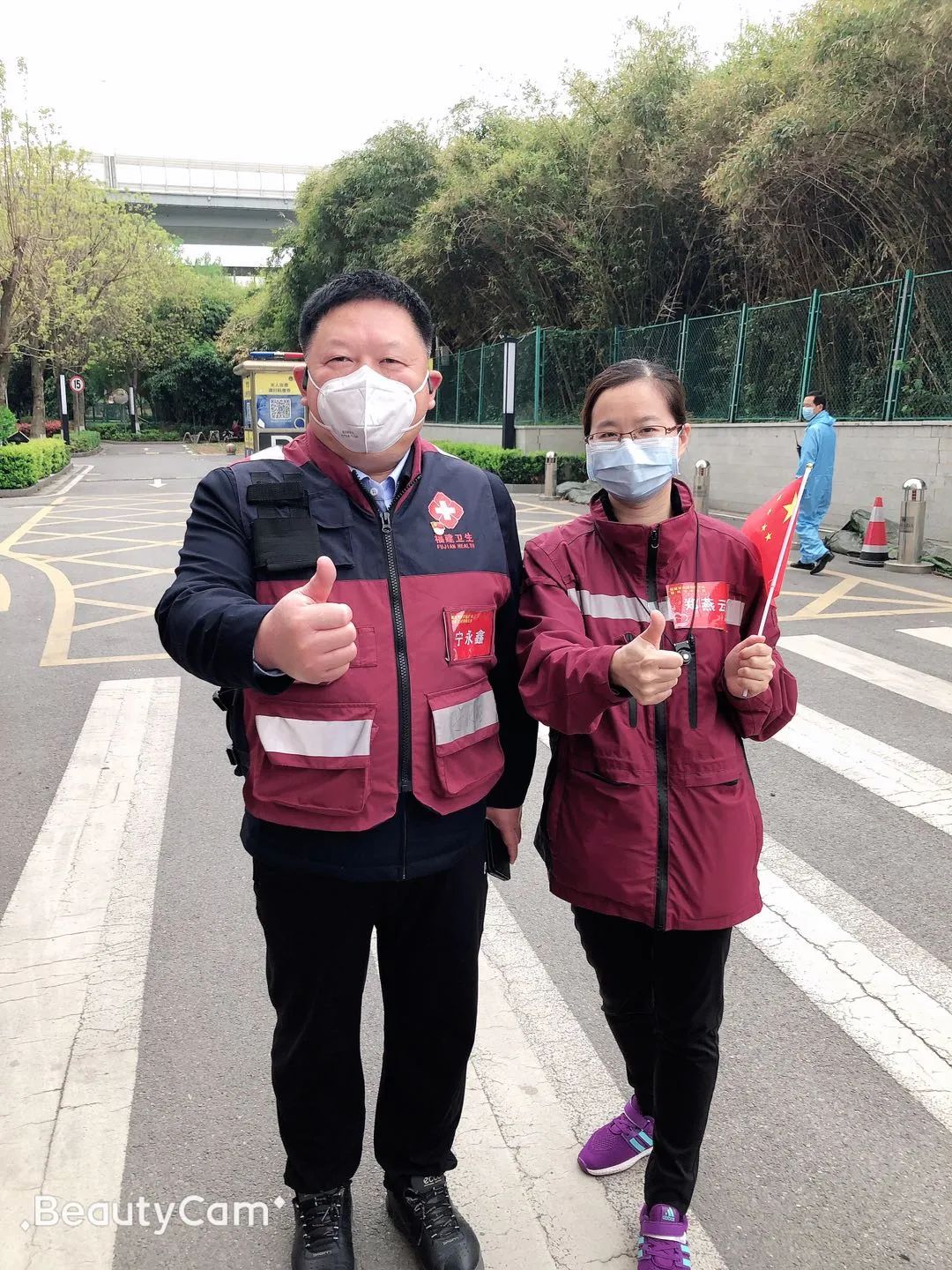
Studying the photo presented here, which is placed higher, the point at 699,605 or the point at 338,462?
the point at 338,462

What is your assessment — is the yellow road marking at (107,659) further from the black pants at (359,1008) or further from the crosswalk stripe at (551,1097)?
the black pants at (359,1008)

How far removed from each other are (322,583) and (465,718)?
0.50 m

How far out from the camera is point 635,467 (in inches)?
80.6

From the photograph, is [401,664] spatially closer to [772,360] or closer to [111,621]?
[111,621]

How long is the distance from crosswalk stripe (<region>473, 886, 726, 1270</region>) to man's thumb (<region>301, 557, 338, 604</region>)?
1.48 m

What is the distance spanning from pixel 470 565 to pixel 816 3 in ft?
44.7

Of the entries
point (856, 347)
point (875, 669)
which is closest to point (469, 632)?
point (875, 669)

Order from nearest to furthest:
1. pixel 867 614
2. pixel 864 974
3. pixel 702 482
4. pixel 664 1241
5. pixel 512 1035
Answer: pixel 664 1241 < pixel 512 1035 < pixel 864 974 < pixel 867 614 < pixel 702 482

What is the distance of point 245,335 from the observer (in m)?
40.6

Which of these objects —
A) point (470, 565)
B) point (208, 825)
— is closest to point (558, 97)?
point (208, 825)

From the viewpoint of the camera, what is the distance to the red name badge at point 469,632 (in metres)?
1.87

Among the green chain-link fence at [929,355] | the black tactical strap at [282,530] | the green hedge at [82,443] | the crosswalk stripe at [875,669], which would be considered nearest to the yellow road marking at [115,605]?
the crosswalk stripe at [875,669]

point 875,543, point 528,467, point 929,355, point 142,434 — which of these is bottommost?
point 142,434

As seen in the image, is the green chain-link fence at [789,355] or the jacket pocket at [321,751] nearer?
the jacket pocket at [321,751]
